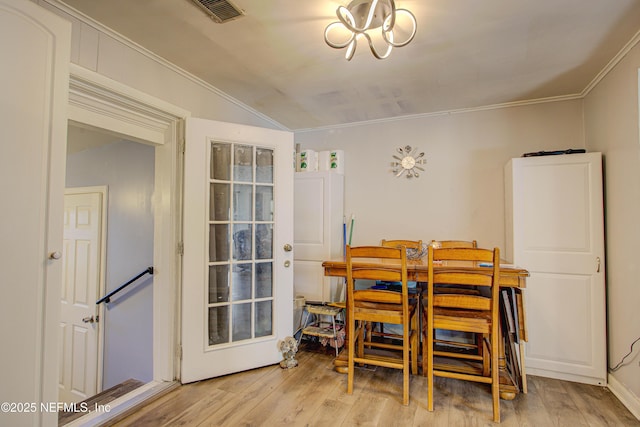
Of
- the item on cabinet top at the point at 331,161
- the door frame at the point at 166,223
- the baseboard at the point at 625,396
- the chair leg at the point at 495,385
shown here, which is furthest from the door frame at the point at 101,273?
the baseboard at the point at 625,396

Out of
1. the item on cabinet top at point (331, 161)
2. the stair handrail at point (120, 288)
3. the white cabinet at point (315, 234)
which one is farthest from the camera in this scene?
the item on cabinet top at point (331, 161)

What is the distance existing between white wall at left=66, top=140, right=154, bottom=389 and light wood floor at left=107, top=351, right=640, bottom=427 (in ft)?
3.16

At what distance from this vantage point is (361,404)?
2.07 meters

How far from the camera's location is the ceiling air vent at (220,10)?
5.46ft

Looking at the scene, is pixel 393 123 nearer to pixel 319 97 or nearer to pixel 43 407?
pixel 319 97

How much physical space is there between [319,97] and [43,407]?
278 cm

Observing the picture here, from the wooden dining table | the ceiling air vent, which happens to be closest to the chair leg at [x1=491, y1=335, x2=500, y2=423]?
the wooden dining table

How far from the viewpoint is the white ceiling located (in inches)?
67.7

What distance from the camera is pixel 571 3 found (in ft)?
5.39

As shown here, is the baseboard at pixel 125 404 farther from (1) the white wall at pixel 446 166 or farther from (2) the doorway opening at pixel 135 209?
(1) the white wall at pixel 446 166

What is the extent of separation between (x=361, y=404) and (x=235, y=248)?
149 centimetres

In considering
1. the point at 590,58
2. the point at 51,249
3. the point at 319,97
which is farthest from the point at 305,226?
the point at 590,58

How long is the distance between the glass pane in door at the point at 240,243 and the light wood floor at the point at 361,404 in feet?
1.38

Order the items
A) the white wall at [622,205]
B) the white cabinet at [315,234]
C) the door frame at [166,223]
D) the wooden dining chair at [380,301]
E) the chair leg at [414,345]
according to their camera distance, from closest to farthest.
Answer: the white wall at [622,205] < the wooden dining chair at [380,301] < the door frame at [166,223] < the chair leg at [414,345] < the white cabinet at [315,234]
